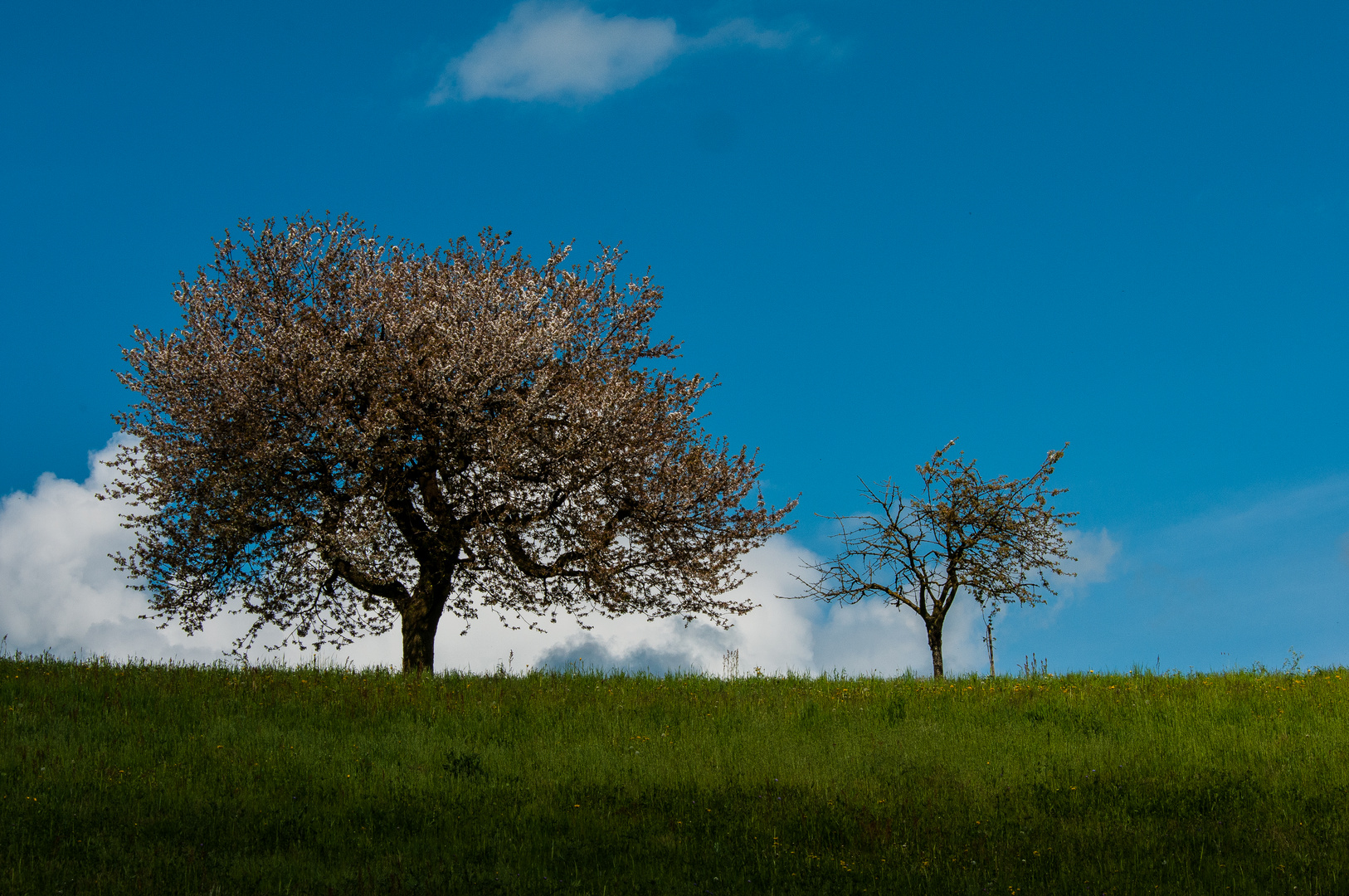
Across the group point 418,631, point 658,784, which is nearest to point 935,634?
point 418,631

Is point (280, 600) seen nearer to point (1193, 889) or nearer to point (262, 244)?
point (262, 244)

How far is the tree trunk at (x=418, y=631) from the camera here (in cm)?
2258

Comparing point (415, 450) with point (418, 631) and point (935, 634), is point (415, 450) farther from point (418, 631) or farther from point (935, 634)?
point (935, 634)

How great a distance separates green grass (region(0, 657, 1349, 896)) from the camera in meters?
8.88

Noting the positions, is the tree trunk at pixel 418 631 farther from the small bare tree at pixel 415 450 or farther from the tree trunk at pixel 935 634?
the tree trunk at pixel 935 634

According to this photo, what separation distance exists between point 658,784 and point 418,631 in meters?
11.8

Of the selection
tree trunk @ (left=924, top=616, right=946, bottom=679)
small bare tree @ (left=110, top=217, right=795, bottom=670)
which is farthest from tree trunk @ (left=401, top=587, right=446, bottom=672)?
tree trunk @ (left=924, top=616, right=946, bottom=679)

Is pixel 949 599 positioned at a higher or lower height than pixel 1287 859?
higher

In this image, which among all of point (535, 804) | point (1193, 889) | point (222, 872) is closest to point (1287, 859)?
point (1193, 889)

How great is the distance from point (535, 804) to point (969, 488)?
19.4 m

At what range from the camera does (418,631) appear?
2266 centimetres

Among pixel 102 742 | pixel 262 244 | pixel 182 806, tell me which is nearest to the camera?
pixel 182 806

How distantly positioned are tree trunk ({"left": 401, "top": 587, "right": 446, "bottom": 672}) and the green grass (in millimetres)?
3732

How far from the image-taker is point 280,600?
911 inches
